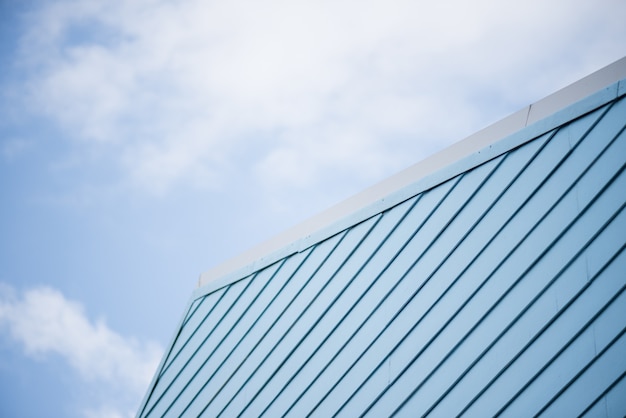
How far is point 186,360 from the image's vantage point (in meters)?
6.78

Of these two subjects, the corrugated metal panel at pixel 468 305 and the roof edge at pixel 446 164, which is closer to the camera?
the corrugated metal panel at pixel 468 305

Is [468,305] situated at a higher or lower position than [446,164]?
lower

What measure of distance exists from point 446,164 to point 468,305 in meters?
1.12

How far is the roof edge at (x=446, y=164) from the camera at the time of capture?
436 cm

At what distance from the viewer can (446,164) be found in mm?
5129

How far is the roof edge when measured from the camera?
14.3 ft

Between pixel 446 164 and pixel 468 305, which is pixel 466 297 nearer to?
pixel 468 305

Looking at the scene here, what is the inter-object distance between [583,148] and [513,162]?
48 centimetres

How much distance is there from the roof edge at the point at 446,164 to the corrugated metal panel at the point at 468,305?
7cm

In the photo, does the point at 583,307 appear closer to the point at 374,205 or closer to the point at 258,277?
the point at 374,205

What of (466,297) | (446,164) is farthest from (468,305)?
(446,164)

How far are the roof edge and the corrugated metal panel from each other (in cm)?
7

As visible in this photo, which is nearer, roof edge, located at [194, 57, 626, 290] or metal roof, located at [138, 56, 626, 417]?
metal roof, located at [138, 56, 626, 417]

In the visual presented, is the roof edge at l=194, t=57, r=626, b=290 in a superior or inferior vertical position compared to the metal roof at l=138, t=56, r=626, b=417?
superior
